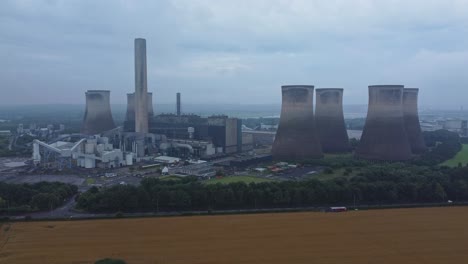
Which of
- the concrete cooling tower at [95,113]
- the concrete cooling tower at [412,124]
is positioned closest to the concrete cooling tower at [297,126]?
the concrete cooling tower at [412,124]

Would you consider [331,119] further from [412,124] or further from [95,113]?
[95,113]

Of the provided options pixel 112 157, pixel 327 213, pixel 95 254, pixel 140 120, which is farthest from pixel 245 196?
pixel 140 120

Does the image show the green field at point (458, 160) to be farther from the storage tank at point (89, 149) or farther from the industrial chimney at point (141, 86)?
the storage tank at point (89, 149)

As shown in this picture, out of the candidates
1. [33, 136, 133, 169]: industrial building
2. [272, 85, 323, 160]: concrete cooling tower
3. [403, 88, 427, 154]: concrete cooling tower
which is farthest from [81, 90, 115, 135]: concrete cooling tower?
[403, 88, 427, 154]: concrete cooling tower

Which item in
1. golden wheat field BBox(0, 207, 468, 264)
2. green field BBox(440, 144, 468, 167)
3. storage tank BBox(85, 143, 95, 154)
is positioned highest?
storage tank BBox(85, 143, 95, 154)

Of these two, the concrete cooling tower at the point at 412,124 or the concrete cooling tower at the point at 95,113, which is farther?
the concrete cooling tower at the point at 95,113

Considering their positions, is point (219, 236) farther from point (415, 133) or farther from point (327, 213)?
point (415, 133)

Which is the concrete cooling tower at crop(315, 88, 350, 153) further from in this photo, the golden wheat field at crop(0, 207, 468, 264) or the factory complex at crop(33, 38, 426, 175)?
the golden wheat field at crop(0, 207, 468, 264)
